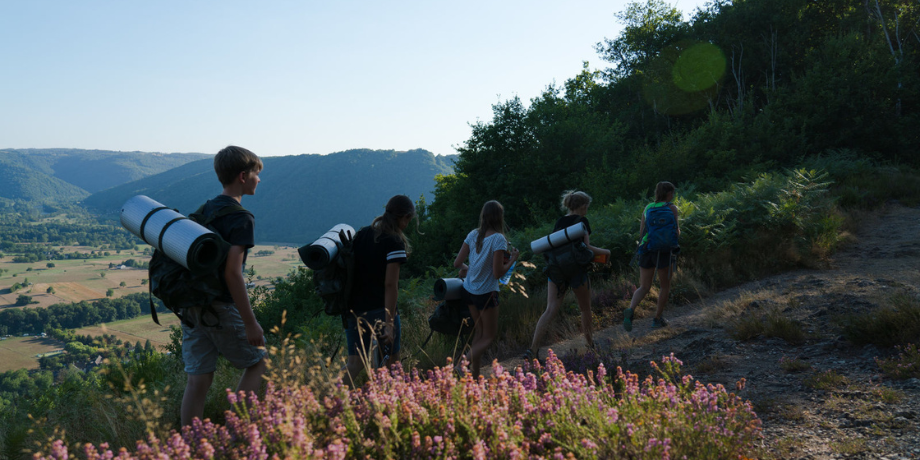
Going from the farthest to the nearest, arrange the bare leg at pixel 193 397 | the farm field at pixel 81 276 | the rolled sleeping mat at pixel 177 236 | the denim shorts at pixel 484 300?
the farm field at pixel 81 276 → the denim shorts at pixel 484 300 → the bare leg at pixel 193 397 → the rolled sleeping mat at pixel 177 236

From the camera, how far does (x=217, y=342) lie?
2912 mm

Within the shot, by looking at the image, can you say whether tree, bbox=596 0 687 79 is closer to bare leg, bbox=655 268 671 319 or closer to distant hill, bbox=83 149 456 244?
bare leg, bbox=655 268 671 319

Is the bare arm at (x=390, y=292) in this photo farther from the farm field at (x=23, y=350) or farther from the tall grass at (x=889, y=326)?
the farm field at (x=23, y=350)

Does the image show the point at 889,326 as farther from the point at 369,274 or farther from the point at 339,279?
the point at 339,279

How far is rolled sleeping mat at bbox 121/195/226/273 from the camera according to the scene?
8.55 feet

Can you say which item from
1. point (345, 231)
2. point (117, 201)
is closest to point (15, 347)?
point (345, 231)

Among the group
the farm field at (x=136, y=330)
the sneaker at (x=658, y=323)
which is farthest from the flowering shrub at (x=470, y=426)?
Result: the farm field at (x=136, y=330)

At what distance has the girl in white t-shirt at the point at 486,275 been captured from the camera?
4.30 metres

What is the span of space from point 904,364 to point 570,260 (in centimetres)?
264

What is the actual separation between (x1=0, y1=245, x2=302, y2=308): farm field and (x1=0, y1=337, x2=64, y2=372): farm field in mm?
14837

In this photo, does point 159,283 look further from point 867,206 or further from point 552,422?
point 867,206

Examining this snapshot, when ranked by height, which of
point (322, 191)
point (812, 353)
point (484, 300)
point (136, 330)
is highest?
point (322, 191)

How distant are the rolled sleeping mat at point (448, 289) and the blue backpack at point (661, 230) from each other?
2.72m

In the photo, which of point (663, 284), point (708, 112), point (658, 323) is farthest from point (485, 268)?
point (708, 112)
